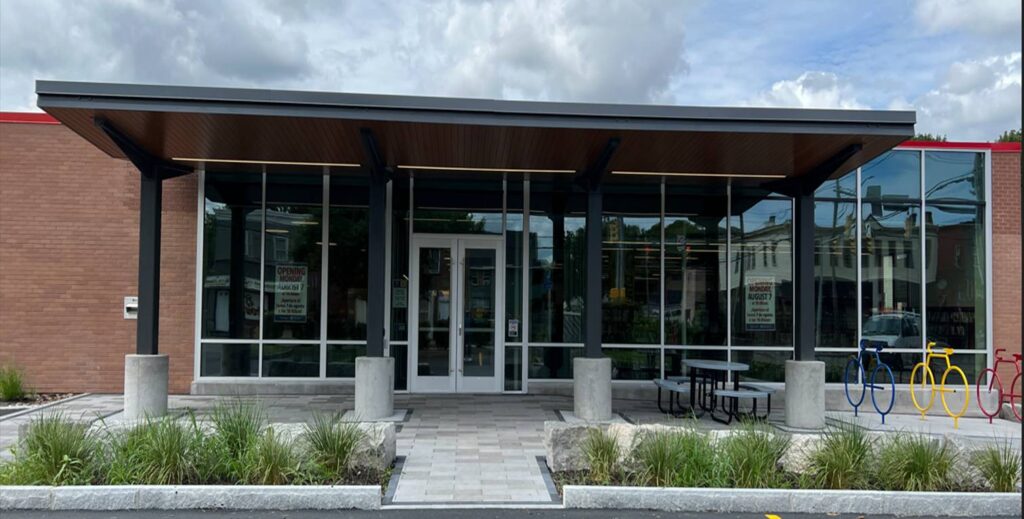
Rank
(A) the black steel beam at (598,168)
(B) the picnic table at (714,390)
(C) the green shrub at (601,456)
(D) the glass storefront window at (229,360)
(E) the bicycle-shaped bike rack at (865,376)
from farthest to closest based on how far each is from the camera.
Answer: (D) the glass storefront window at (229,360), (E) the bicycle-shaped bike rack at (865,376), (B) the picnic table at (714,390), (A) the black steel beam at (598,168), (C) the green shrub at (601,456)

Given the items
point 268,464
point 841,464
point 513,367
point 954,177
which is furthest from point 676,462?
point 954,177

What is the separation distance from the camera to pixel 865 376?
13148 mm

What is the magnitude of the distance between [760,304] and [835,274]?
1411 millimetres

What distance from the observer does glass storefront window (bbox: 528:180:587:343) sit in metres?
13.5

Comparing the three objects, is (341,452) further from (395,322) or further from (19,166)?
(19,166)

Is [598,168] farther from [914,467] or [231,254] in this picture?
[231,254]

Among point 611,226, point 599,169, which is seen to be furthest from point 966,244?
point 599,169

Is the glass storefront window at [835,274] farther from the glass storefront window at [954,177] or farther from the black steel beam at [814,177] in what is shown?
the black steel beam at [814,177]

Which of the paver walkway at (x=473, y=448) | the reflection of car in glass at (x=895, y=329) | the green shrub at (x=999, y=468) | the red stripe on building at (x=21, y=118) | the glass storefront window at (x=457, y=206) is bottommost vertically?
the paver walkway at (x=473, y=448)

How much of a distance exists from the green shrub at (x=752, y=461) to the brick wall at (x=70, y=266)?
378 inches

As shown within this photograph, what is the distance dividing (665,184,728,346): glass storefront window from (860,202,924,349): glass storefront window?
2510 mm

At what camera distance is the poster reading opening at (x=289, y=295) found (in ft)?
43.0

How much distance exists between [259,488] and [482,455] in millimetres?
2837

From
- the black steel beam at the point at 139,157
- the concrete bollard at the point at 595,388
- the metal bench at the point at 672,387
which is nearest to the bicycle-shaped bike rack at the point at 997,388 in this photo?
the metal bench at the point at 672,387
